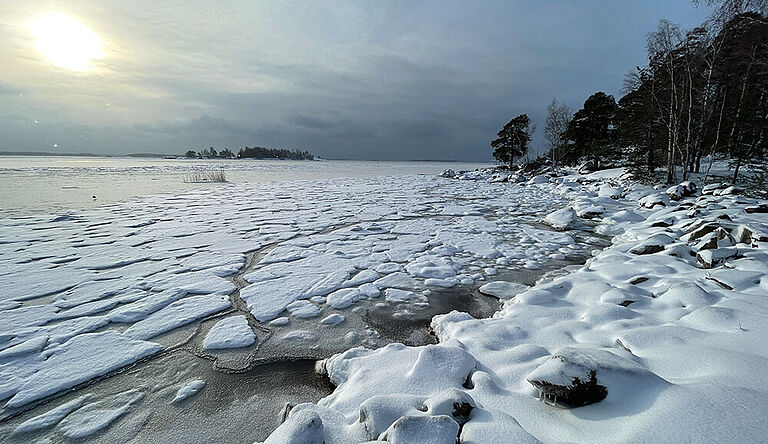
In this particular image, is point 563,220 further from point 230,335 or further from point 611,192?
point 230,335

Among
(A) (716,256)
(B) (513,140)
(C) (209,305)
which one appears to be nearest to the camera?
(C) (209,305)

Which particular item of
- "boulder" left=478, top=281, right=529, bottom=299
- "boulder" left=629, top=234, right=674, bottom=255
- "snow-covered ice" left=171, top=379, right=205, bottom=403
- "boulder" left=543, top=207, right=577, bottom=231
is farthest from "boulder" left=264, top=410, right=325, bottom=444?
"boulder" left=543, top=207, right=577, bottom=231

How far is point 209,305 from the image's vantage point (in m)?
3.36

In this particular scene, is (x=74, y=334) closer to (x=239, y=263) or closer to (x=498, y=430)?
(x=239, y=263)

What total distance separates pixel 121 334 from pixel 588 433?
144 inches

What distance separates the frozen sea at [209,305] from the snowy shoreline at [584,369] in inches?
17.7

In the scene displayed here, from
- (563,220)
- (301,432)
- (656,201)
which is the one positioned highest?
(656,201)

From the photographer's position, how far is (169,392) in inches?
84.5

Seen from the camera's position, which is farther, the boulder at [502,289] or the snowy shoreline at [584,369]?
the boulder at [502,289]

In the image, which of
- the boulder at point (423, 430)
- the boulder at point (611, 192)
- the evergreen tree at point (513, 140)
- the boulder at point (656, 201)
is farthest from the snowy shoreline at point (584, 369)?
the evergreen tree at point (513, 140)

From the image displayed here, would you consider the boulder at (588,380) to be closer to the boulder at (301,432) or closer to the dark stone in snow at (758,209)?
the boulder at (301,432)

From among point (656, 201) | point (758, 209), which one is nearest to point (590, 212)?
point (656, 201)

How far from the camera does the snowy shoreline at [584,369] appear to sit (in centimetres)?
142

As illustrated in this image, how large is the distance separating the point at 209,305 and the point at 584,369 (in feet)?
11.4
